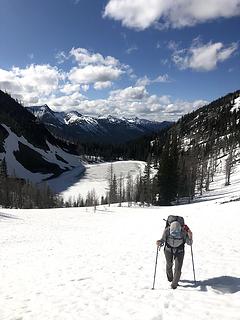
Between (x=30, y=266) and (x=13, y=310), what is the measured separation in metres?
7.97

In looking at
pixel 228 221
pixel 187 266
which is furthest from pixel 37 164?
pixel 187 266

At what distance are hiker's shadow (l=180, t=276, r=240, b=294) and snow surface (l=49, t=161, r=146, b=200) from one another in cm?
13184

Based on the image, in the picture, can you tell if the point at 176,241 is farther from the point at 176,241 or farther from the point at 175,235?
the point at 175,235

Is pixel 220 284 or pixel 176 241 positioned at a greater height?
pixel 176 241

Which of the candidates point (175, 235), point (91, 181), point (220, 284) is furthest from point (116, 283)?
point (91, 181)

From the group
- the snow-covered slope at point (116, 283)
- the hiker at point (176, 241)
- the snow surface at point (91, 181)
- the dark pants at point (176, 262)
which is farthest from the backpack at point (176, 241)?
the snow surface at point (91, 181)

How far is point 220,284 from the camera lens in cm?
1284

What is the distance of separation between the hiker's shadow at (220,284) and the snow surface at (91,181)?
132 metres

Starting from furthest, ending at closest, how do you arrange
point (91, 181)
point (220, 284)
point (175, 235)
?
point (91, 181), point (220, 284), point (175, 235)

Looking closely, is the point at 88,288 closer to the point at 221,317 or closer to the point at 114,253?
the point at 221,317

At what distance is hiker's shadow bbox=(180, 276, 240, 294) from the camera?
39.9 feet

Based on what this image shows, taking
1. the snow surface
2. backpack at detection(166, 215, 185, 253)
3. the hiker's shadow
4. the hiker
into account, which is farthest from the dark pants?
the snow surface

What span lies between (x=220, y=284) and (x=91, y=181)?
539ft

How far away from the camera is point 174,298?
11.3m
